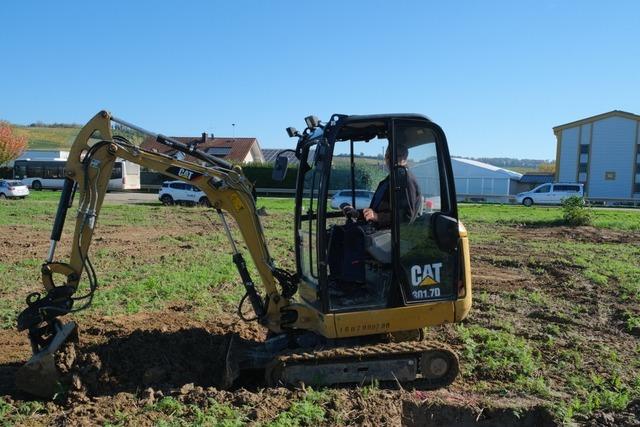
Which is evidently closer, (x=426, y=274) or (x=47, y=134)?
(x=426, y=274)

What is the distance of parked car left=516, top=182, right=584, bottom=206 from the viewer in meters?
40.9

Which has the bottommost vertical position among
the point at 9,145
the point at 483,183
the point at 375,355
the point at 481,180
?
the point at 375,355

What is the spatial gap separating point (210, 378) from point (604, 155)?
55.7 metres

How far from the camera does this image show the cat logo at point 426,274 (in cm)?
533

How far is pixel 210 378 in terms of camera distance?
5660 mm

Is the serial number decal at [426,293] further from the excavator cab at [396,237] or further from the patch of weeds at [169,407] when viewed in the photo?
the patch of weeds at [169,407]

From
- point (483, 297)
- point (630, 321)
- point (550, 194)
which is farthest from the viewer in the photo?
point (550, 194)

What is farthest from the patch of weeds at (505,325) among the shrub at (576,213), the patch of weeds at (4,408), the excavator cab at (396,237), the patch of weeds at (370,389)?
the shrub at (576,213)

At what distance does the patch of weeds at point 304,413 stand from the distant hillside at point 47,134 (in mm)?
80789

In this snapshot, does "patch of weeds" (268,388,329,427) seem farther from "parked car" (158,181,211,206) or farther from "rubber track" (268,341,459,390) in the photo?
"parked car" (158,181,211,206)

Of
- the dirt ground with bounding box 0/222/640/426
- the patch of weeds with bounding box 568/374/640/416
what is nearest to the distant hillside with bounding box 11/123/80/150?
the dirt ground with bounding box 0/222/640/426

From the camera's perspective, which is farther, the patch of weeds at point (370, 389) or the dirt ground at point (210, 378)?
the patch of weeds at point (370, 389)

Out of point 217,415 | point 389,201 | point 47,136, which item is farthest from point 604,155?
point 47,136

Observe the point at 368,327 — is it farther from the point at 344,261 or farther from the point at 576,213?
the point at 576,213
